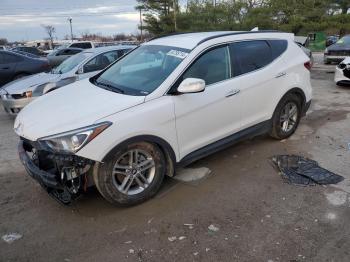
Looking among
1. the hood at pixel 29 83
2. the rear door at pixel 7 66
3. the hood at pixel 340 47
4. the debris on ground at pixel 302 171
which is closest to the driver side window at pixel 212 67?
the debris on ground at pixel 302 171

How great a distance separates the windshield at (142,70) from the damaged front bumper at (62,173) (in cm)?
103

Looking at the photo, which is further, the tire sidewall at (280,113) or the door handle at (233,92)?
the tire sidewall at (280,113)

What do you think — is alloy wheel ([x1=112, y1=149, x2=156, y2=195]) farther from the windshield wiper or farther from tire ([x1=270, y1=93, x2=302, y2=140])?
tire ([x1=270, y1=93, x2=302, y2=140])

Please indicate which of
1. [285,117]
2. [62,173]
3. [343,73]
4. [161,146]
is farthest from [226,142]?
[343,73]

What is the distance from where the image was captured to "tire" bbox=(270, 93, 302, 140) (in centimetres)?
548

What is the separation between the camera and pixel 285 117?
573cm

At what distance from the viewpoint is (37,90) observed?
7.89 metres

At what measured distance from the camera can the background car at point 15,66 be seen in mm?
11227

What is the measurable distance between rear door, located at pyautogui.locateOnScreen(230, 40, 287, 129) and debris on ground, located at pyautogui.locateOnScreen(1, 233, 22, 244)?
3.02 meters

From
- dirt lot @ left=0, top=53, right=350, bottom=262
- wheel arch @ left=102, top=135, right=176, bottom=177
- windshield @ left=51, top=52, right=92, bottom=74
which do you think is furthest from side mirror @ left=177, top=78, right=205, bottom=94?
windshield @ left=51, top=52, right=92, bottom=74

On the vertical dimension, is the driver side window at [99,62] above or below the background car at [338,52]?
above

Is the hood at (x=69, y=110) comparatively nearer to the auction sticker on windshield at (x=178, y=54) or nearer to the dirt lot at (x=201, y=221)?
the auction sticker on windshield at (x=178, y=54)

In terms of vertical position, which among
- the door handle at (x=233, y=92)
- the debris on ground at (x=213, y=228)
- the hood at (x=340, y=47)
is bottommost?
the debris on ground at (x=213, y=228)

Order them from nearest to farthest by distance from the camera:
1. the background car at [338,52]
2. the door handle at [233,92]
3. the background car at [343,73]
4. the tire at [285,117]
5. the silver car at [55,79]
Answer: the door handle at [233,92] < the tire at [285,117] < the silver car at [55,79] < the background car at [343,73] < the background car at [338,52]
